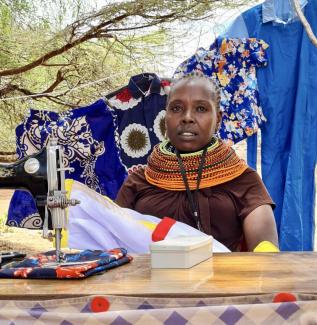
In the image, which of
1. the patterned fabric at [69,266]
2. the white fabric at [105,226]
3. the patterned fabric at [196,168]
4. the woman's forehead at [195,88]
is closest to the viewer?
the patterned fabric at [69,266]

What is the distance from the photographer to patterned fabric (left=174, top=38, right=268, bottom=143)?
3.58 m

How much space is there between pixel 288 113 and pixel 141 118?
2.69 feet

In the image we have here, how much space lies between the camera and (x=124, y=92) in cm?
373

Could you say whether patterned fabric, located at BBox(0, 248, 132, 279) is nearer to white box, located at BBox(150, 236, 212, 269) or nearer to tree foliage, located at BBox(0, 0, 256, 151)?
white box, located at BBox(150, 236, 212, 269)

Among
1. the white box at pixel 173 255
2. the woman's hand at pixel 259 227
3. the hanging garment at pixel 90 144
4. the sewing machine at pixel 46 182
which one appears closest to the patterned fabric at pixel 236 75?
the hanging garment at pixel 90 144

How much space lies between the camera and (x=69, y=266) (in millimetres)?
1644

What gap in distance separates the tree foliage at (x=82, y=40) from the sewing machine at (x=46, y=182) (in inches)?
100

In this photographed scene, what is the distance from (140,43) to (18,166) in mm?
3332

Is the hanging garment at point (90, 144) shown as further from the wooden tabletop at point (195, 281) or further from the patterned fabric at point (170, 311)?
the patterned fabric at point (170, 311)

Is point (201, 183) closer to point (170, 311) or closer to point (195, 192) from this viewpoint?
point (195, 192)

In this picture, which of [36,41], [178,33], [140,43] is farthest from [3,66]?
[178,33]

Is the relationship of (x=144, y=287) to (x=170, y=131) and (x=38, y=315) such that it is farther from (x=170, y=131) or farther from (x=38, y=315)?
(x=170, y=131)

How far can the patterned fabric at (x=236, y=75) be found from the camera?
3580 millimetres

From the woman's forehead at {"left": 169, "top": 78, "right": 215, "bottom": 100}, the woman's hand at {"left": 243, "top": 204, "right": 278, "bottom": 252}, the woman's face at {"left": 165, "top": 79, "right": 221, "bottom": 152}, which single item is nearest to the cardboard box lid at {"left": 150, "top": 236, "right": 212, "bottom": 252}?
the woman's hand at {"left": 243, "top": 204, "right": 278, "bottom": 252}
